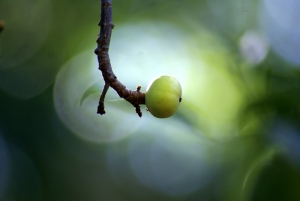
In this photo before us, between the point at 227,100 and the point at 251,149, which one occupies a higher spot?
the point at 227,100

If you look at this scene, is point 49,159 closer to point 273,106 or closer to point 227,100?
point 227,100

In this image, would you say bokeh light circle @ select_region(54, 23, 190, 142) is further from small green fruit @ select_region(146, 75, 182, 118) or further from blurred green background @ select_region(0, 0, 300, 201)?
small green fruit @ select_region(146, 75, 182, 118)

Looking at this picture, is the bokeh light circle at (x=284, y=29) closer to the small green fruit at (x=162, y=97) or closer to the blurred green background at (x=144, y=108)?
the blurred green background at (x=144, y=108)

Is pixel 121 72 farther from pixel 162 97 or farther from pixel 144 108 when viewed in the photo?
pixel 162 97

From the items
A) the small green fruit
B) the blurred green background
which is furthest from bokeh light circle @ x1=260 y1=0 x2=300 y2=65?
the small green fruit

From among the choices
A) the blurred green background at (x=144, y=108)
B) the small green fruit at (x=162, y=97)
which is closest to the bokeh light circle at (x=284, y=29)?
the blurred green background at (x=144, y=108)

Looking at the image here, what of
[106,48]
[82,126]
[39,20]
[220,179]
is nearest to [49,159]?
[82,126]
